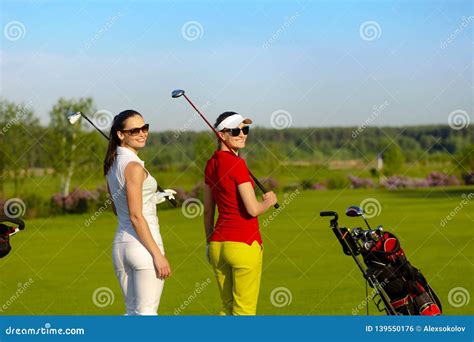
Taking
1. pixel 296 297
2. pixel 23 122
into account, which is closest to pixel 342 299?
pixel 296 297

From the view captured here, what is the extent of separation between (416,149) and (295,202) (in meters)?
5.83

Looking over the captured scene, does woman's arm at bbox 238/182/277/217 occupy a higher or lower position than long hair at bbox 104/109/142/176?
A: lower

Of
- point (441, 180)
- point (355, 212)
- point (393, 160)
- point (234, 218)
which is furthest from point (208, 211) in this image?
point (393, 160)

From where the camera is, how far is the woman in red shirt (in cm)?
488

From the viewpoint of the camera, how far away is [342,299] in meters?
8.62

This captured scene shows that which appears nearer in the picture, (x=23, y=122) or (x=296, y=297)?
(x=296, y=297)

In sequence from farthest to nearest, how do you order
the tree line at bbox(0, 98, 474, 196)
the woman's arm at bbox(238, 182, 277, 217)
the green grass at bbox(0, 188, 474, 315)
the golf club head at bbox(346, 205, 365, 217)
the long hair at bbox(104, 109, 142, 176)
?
the tree line at bbox(0, 98, 474, 196)
the green grass at bbox(0, 188, 474, 315)
the golf club head at bbox(346, 205, 365, 217)
the woman's arm at bbox(238, 182, 277, 217)
the long hair at bbox(104, 109, 142, 176)

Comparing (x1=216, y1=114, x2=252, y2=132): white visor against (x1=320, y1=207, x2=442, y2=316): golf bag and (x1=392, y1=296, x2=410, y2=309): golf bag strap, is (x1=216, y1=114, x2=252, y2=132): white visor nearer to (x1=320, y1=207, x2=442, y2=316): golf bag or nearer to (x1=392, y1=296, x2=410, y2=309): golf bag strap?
(x1=320, y1=207, x2=442, y2=316): golf bag

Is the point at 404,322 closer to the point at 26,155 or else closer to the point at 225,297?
the point at 225,297

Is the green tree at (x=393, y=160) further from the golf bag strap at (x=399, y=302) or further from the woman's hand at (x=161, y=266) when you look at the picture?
the woman's hand at (x=161, y=266)

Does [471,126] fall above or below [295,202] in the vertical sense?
above

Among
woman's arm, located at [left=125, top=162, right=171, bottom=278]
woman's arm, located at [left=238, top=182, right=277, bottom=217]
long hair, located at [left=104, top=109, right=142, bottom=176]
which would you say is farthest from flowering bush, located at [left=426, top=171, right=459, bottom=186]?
woman's arm, located at [left=125, top=162, right=171, bottom=278]

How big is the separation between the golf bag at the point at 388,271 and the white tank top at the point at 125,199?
1307mm

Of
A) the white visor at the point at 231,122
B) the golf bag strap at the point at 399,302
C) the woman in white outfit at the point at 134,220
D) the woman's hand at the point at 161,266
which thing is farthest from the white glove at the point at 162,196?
the golf bag strap at the point at 399,302
